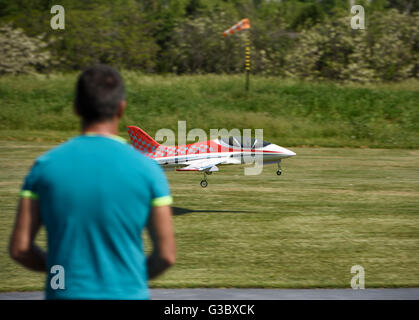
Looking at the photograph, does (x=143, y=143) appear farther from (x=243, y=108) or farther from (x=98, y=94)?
(x=243, y=108)

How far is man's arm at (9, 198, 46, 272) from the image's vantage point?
3277mm

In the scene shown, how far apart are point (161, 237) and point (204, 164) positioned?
12126 mm

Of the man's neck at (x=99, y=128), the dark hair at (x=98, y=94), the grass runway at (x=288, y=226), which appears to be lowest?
the grass runway at (x=288, y=226)

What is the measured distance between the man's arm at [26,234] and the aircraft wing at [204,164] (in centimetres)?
1156

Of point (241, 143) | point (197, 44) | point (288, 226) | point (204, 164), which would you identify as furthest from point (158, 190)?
point (197, 44)

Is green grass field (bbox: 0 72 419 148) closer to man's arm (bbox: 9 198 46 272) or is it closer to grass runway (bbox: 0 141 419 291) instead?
grass runway (bbox: 0 141 419 291)

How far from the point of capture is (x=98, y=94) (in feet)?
10.7

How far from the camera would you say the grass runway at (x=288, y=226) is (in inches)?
393

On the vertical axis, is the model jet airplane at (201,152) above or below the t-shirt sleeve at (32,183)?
below

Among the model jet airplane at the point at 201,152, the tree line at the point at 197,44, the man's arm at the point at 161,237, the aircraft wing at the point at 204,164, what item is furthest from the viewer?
the tree line at the point at 197,44

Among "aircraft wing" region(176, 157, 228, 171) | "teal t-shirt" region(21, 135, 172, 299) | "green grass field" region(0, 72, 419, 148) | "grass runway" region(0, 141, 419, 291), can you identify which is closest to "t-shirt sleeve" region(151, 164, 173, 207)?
"teal t-shirt" region(21, 135, 172, 299)

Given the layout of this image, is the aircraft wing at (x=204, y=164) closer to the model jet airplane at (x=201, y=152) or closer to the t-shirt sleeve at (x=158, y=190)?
the model jet airplane at (x=201, y=152)

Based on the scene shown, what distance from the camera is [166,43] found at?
6481 centimetres

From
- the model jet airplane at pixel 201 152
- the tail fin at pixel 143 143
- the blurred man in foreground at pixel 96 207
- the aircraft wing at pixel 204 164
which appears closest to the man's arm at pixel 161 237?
the blurred man in foreground at pixel 96 207
